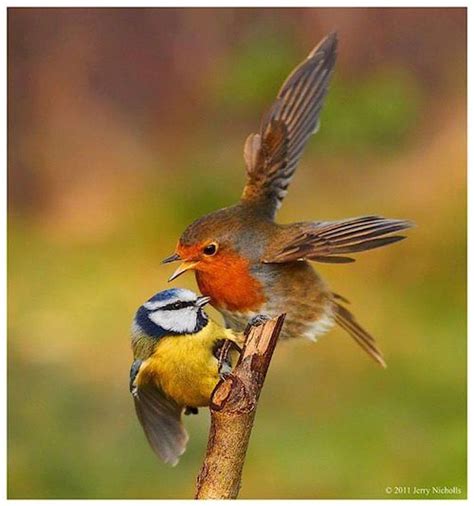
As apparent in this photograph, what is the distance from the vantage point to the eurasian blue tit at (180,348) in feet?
5.44

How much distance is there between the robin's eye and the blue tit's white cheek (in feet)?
0.44

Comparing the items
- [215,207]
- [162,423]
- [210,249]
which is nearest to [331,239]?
[210,249]

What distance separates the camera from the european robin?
5.73 ft

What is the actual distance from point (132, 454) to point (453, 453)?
2.73ft

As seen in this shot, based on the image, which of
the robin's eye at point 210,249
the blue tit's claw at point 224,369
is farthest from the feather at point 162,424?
the robin's eye at point 210,249

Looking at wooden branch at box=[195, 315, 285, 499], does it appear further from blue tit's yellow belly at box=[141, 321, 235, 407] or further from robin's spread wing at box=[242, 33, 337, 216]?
robin's spread wing at box=[242, 33, 337, 216]

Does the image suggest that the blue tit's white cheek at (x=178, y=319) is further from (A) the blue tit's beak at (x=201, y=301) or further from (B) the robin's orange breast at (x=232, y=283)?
(B) the robin's orange breast at (x=232, y=283)

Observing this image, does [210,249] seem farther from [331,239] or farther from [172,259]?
[331,239]

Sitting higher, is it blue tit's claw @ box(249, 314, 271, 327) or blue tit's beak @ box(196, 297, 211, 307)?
blue tit's beak @ box(196, 297, 211, 307)

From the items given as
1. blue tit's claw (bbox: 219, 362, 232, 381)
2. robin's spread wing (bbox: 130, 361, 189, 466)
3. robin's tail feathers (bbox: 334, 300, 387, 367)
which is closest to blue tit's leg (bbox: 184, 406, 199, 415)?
robin's spread wing (bbox: 130, 361, 189, 466)

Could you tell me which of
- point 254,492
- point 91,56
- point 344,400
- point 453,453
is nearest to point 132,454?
point 254,492

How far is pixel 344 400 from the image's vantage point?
9.18ft

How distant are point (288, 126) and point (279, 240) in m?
0.28

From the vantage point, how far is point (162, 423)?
1.81 meters
